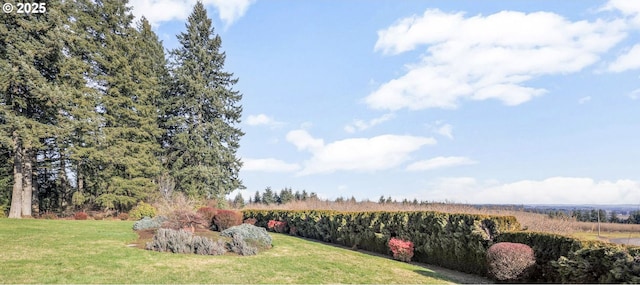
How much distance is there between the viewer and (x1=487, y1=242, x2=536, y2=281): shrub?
9250 millimetres

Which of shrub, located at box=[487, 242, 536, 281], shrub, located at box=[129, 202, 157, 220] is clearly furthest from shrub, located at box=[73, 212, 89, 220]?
shrub, located at box=[487, 242, 536, 281]

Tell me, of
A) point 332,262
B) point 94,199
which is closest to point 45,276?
point 332,262

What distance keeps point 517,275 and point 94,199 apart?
28840 mm

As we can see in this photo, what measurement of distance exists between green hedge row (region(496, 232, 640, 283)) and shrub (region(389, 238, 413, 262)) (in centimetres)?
405

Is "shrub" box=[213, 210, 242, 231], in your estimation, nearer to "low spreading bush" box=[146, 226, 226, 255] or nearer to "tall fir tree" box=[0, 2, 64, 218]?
"low spreading bush" box=[146, 226, 226, 255]

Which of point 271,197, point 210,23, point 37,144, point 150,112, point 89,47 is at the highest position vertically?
point 210,23

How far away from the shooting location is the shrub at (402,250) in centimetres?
1346

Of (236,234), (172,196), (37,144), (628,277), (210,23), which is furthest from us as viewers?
(210,23)

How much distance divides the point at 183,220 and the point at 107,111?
724 inches

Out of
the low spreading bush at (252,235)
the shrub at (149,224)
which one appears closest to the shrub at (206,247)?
the low spreading bush at (252,235)

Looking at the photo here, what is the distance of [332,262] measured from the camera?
35.2ft

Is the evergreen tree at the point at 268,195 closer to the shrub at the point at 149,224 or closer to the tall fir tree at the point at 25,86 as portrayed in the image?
the tall fir tree at the point at 25,86

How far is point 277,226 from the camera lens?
23.1 m

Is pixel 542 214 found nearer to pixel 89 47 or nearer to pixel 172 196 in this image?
pixel 172 196
